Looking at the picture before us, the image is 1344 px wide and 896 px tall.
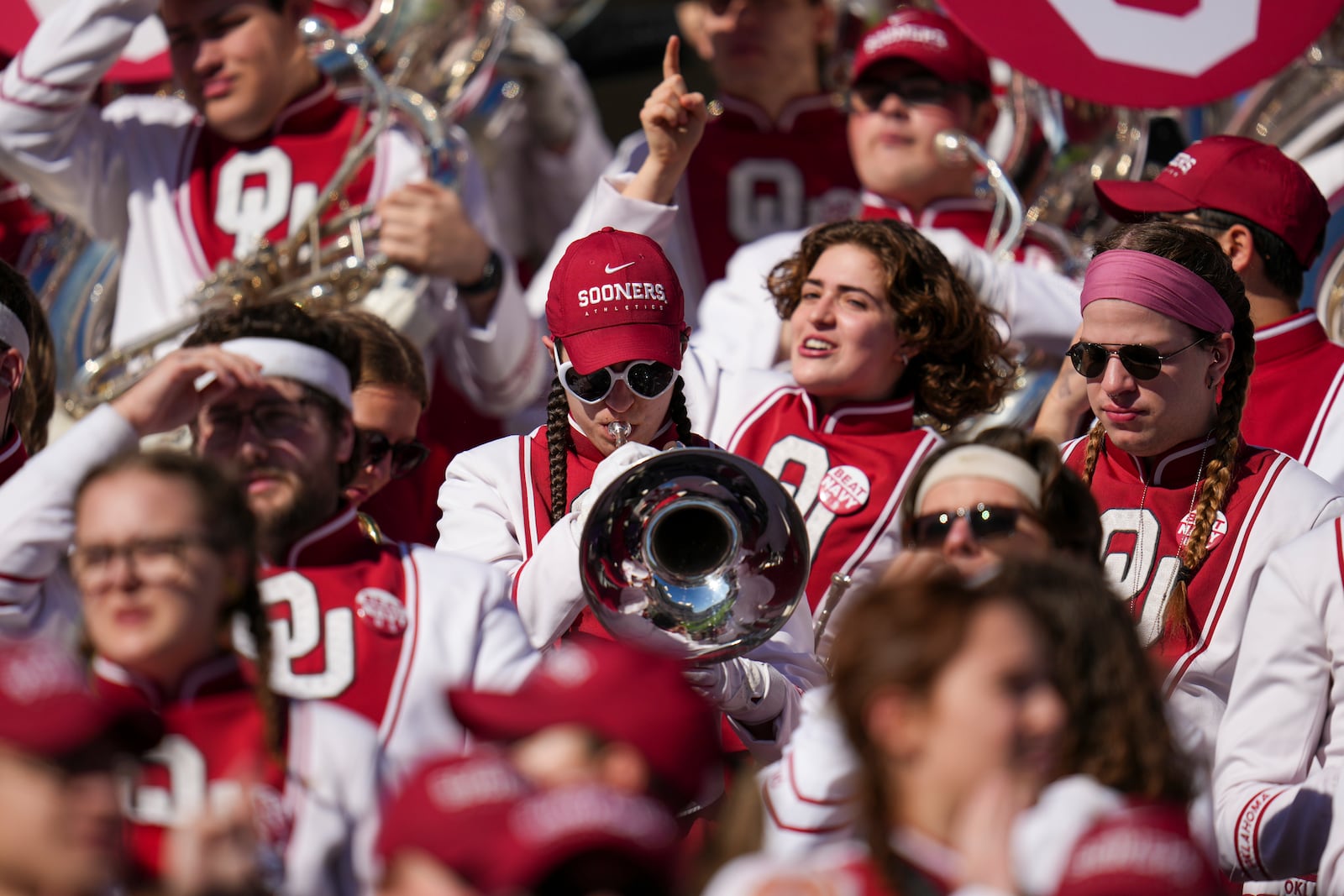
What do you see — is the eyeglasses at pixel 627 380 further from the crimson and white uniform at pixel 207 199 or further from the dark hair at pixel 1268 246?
the crimson and white uniform at pixel 207 199

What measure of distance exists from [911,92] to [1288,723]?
105 inches

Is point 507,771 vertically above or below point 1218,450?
above

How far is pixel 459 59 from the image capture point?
637cm

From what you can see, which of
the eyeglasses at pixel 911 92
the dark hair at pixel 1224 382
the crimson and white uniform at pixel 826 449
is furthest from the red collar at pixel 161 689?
the eyeglasses at pixel 911 92

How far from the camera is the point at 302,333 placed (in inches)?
141

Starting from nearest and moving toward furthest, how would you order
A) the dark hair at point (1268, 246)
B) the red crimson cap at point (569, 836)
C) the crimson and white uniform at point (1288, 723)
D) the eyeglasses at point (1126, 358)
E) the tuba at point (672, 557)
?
the red crimson cap at point (569, 836), the crimson and white uniform at point (1288, 723), the tuba at point (672, 557), the eyeglasses at point (1126, 358), the dark hair at point (1268, 246)

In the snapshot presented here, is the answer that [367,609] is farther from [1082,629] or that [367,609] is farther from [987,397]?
[987,397]

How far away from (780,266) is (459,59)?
6.71 ft

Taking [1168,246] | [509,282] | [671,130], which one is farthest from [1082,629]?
[509,282]

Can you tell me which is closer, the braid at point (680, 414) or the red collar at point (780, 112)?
the braid at point (680, 414)

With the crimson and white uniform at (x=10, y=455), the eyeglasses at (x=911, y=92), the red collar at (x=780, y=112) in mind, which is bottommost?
the red collar at (x=780, y=112)

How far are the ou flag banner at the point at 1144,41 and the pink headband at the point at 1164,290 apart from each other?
48.9 inches

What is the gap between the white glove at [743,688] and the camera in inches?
141

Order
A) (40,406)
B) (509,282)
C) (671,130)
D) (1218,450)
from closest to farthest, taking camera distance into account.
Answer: (1218,450) < (40,406) < (671,130) < (509,282)
